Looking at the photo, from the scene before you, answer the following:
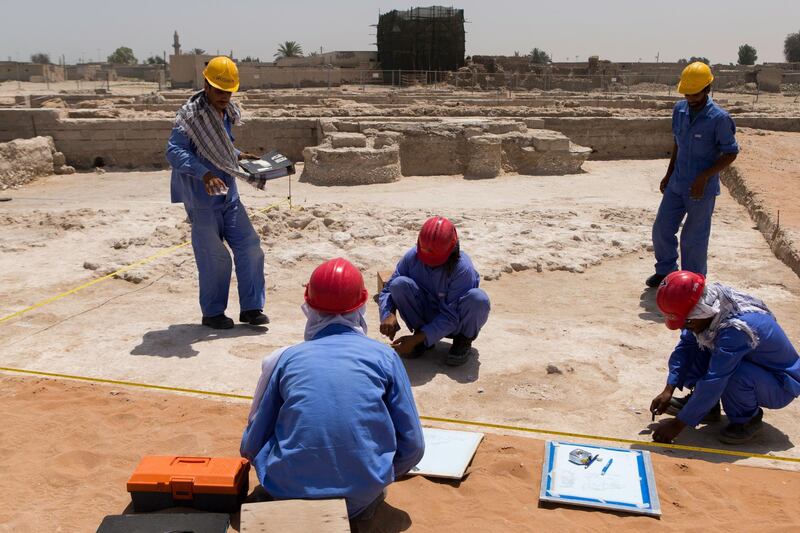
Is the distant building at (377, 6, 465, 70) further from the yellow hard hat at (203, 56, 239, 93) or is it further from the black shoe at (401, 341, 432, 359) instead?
the black shoe at (401, 341, 432, 359)

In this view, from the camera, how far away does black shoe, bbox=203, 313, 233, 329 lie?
5.27 metres

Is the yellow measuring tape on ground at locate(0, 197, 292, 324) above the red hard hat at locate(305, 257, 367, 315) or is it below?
below

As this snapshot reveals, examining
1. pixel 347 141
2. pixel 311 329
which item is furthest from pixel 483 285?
pixel 347 141

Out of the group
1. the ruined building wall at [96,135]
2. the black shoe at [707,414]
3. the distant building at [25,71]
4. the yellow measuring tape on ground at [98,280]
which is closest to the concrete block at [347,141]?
the ruined building wall at [96,135]

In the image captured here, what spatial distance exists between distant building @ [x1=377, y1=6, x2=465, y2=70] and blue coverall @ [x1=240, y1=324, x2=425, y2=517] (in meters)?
38.3

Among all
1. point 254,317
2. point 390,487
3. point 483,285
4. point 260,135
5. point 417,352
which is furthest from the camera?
point 260,135

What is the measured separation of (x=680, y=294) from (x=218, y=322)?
3254mm

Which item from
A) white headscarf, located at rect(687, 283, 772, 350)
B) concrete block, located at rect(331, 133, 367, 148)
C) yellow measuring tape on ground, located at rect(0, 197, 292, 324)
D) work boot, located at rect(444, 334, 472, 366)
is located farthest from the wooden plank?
concrete block, located at rect(331, 133, 367, 148)

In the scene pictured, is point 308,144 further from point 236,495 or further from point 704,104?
point 236,495

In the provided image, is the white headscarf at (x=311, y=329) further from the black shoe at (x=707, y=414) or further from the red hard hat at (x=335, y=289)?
the black shoe at (x=707, y=414)

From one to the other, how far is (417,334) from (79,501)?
2.18m

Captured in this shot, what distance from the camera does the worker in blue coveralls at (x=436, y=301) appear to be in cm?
448

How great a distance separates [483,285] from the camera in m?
6.47

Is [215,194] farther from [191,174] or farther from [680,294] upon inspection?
[680,294]
